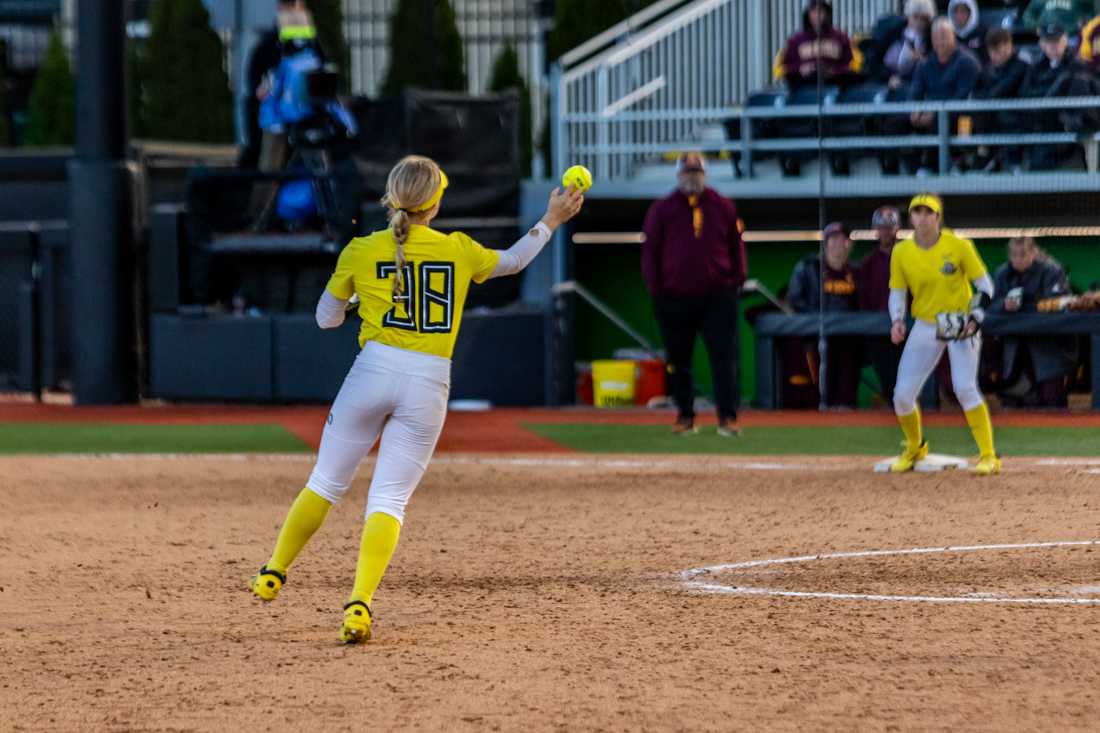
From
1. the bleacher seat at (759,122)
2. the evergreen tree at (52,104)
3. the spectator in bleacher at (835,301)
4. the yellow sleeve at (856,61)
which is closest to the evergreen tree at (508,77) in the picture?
the evergreen tree at (52,104)

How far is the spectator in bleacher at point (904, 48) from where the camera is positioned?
808 inches

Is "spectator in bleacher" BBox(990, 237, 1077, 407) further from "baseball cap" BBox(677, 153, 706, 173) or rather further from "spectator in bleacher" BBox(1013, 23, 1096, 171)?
"baseball cap" BBox(677, 153, 706, 173)

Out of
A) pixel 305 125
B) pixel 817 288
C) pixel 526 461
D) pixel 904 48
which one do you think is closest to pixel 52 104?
pixel 305 125

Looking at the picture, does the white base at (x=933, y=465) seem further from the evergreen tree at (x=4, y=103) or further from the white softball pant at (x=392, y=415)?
the evergreen tree at (x=4, y=103)

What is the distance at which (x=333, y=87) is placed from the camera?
19.3 meters

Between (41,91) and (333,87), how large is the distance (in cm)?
1883

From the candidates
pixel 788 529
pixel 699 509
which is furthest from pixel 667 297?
pixel 788 529

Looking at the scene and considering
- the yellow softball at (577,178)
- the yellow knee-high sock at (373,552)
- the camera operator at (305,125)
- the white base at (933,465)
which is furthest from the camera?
the camera operator at (305,125)

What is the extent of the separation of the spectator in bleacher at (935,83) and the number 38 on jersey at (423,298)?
13016 mm

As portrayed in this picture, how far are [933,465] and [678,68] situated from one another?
31.2ft

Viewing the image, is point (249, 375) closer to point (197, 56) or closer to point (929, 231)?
point (929, 231)

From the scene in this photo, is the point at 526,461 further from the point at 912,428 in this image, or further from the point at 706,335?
the point at 912,428

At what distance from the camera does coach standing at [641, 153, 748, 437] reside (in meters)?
15.8

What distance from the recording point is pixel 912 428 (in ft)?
44.2
